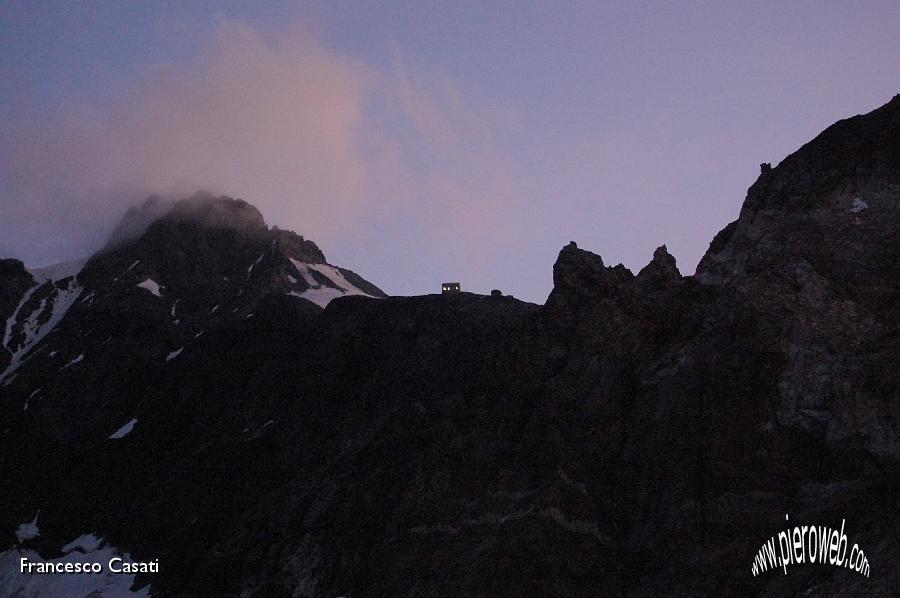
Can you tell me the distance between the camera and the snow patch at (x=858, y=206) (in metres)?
54.1

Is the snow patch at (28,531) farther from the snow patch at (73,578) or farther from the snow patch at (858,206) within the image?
the snow patch at (858,206)

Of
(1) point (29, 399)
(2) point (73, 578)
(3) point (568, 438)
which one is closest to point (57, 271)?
(1) point (29, 399)

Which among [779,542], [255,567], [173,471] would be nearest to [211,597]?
[255,567]

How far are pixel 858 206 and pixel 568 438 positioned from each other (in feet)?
68.0

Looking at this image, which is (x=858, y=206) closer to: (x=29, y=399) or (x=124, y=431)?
(x=124, y=431)

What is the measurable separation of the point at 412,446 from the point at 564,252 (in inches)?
663

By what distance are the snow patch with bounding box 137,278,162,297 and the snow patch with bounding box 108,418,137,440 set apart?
3040 centimetres

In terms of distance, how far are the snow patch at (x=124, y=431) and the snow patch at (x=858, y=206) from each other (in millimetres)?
71947

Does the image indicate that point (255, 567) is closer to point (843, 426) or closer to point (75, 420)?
point (843, 426)

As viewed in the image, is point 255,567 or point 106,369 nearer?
point 255,567

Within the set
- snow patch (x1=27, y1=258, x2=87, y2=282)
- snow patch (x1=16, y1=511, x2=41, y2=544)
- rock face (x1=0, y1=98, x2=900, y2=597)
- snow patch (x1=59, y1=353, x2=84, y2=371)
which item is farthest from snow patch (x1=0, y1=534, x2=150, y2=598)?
snow patch (x1=27, y1=258, x2=87, y2=282)

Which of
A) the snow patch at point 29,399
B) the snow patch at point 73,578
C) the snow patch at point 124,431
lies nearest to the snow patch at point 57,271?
the snow patch at point 29,399

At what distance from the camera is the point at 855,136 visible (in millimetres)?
57281

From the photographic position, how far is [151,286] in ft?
428
